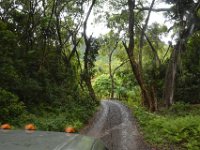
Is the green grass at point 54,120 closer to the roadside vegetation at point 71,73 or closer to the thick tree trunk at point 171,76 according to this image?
the roadside vegetation at point 71,73

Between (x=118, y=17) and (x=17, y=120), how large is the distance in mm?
16187

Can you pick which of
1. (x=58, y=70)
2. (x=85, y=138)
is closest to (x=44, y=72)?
(x=58, y=70)

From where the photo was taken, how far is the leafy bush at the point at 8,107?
15.5 meters

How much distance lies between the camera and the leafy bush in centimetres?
1553

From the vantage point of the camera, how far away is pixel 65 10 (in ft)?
102

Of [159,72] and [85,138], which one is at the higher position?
[159,72]

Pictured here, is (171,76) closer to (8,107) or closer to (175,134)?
(175,134)

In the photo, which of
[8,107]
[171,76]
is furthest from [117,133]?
[171,76]

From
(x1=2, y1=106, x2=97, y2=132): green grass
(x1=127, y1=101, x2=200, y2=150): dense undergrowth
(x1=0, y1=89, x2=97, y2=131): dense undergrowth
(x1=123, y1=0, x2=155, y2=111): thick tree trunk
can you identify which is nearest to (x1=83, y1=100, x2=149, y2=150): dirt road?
(x1=127, y1=101, x2=200, y2=150): dense undergrowth

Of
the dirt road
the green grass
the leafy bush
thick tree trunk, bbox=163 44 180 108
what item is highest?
thick tree trunk, bbox=163 44 180 108

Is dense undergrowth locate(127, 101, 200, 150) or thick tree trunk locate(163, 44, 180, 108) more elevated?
thick tree trunk locate(163, 44, 180, 108)

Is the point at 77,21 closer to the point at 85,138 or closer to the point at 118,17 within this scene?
the point at 118,17

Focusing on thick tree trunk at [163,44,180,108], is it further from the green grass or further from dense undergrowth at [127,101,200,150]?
dense undergrowth at [127,101,200,150]

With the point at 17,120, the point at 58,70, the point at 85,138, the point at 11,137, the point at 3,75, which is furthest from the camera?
the point at 58,70
